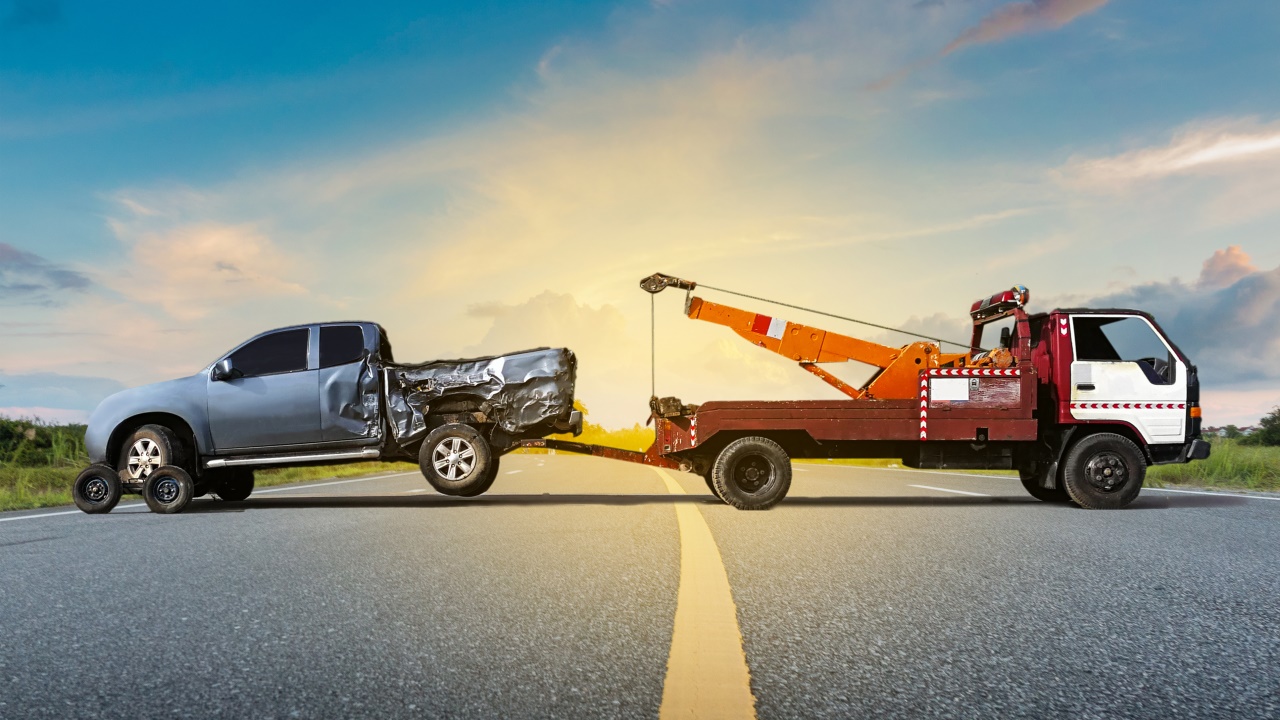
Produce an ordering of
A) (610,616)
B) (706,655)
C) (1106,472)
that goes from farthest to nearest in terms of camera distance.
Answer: (1106,472) → (610,616) → (706,655)

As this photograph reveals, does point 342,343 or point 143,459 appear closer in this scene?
point 143,459

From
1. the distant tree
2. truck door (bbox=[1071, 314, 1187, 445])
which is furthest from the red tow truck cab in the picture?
the distant tree

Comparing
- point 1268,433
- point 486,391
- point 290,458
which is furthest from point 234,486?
point 1268,433

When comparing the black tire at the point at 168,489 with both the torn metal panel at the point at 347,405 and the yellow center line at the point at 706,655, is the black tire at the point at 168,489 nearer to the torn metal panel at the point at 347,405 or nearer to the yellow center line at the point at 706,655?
the torn metal panel at the point at 347,405

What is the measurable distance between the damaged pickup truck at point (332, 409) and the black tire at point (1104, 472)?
5.59m

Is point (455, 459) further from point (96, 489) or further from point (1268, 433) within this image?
Answer: point (1268, 433)

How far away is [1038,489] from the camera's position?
11.4 metres

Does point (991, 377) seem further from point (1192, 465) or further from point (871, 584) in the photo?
point (1192, 465)

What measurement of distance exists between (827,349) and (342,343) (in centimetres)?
588

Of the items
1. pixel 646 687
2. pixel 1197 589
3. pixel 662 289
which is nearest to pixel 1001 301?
pixel 662 289

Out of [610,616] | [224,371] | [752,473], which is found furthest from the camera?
[224,371]

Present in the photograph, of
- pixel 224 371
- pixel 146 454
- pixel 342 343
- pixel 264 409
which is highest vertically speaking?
pixel 342 343

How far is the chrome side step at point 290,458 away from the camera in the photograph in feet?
33.8

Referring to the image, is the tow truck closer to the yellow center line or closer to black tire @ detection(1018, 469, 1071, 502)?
black tire @ detection(1018, 469, 1071, 502)
